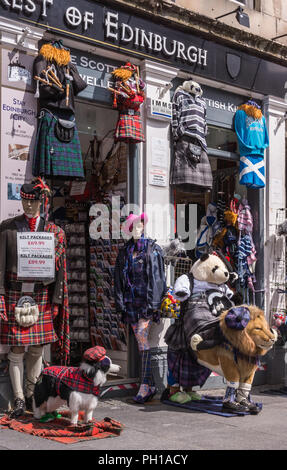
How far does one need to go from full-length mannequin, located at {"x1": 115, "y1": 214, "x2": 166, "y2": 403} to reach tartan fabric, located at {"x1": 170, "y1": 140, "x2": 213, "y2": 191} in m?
1.12

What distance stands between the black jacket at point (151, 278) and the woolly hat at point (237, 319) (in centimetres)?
98

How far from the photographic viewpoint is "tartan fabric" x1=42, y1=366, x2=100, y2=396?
569 centimetres

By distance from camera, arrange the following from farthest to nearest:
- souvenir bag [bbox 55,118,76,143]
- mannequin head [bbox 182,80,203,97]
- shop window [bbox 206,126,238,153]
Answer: shop window [bbox 206,126,238,153]
mannequin head [bbox 182,80,203,97]
souvenir bag [bbox 55,118,76,143]

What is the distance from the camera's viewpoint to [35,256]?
251 inches

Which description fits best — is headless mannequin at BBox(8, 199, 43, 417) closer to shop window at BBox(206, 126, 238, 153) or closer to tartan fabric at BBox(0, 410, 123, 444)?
tartan fabric at BBox(0, 410, 123, 444)

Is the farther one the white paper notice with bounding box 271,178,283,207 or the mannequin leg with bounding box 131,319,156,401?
the white paper notice with bounding box 271,178,283,207

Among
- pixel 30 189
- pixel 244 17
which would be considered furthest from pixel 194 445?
pixel 244 17

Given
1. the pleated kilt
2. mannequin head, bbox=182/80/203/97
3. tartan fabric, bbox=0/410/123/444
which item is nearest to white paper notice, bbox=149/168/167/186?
mannequin head, bbox=182/80/203/97

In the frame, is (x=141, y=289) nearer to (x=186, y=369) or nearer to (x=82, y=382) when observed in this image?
(x=186, y=369)

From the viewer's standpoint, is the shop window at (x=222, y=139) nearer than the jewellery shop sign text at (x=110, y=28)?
No

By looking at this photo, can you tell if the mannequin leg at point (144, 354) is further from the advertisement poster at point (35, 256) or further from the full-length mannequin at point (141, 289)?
the advertisement poster at point (35, 256)

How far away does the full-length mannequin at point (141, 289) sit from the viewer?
293 inches

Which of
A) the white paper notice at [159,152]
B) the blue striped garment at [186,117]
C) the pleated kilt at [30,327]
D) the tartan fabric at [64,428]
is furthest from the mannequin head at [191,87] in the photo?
the tartan fabric at [64,428]
